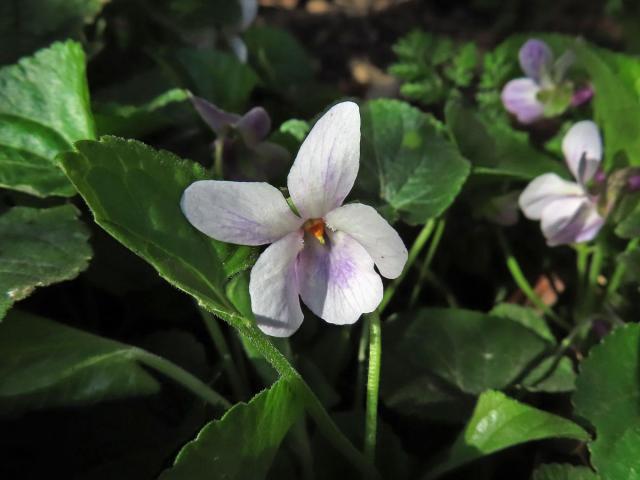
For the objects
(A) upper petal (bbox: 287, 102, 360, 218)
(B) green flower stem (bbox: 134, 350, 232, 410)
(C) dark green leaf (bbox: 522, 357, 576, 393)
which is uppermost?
(A) upper petal (bbox: 287, 102, 360, 218)

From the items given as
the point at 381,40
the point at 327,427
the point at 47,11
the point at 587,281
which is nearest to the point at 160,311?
the point at 327,427

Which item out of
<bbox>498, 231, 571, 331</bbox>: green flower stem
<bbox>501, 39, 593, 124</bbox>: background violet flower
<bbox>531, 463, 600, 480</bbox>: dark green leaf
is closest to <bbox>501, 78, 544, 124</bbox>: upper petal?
<bbox>501, 39, 593, 124</bbox>: background violet flower

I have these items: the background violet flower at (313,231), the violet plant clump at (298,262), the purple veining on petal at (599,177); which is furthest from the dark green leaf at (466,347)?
the background violet flower at (313,231)

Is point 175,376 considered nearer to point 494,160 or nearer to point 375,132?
point 375,132

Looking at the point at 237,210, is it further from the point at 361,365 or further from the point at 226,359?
the point at 361,365

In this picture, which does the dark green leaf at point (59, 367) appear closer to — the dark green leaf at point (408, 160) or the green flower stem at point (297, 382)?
the green flower stem at point (297, 382)

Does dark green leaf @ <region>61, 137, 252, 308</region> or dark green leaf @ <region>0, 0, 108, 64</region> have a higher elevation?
dark green leaf @ <region>61, 137, 252, 308</region>

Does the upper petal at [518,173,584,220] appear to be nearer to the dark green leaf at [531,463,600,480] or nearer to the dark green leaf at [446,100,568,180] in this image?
the dark green leaf at [446,100,568,180]
